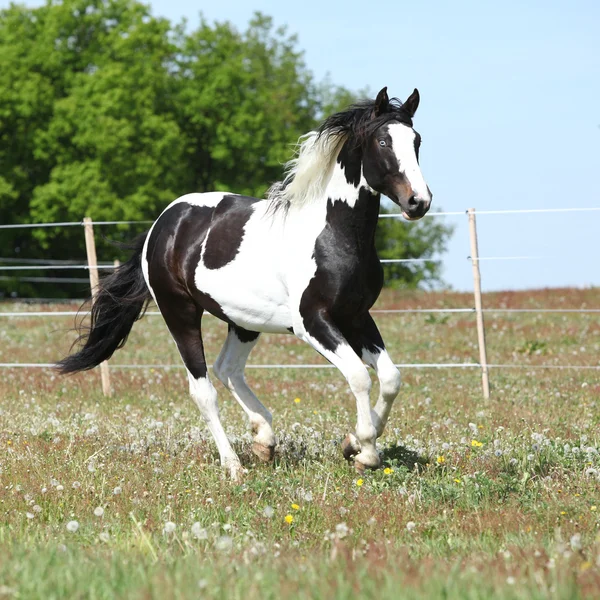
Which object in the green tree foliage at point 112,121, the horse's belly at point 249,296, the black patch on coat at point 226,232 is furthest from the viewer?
the green tree foliage at point 112,121

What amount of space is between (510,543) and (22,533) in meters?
2.64

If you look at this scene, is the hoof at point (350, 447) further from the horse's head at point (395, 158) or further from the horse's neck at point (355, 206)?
the horse's head at point (395, 158)

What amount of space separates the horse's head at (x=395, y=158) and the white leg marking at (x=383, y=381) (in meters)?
1.14

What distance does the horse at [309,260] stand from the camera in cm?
648

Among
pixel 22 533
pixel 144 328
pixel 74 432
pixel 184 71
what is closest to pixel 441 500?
pixel 22 533

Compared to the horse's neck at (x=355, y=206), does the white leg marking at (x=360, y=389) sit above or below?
below

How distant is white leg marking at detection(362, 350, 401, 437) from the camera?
6684mm

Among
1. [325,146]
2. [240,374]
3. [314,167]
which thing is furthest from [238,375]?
[325,146]

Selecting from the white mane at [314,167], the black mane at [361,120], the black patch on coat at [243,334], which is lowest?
the black patch on coat at [243,334]

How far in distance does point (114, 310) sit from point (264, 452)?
2.26 metres

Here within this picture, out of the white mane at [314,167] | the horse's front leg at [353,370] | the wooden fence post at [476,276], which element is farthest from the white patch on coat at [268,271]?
the wooden fence post at [476,276]

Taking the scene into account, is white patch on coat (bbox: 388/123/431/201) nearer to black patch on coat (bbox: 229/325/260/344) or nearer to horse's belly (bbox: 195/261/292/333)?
horse's belly (bbox: 195/261/292/333)

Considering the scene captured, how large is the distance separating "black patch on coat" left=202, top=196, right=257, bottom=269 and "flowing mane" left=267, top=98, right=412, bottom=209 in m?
0.44

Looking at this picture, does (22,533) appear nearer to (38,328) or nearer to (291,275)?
(291,275)
